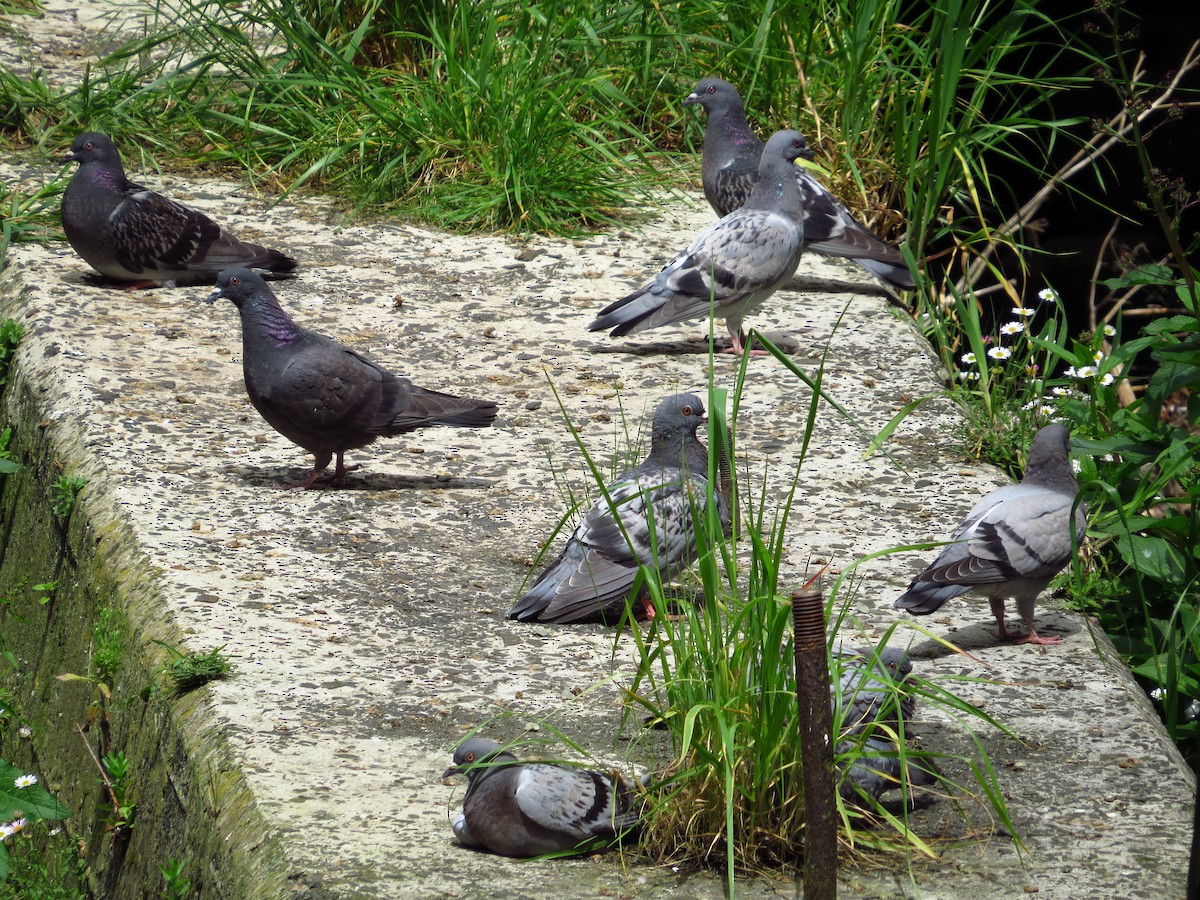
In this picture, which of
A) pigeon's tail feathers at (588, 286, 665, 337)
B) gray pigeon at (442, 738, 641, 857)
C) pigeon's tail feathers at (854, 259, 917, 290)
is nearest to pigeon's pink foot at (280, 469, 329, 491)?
pigeon's tail feathers at (588, 286, 665, 337)

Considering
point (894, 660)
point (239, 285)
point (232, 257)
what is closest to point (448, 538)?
point (239, 285)

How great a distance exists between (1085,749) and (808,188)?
3828 millimetres

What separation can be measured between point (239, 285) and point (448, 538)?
1.23 metres

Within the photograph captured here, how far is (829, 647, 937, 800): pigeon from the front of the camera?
2895mm

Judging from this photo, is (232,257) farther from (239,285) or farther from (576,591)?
(576,591)

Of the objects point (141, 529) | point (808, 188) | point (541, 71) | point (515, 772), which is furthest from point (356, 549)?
point (541, 71)

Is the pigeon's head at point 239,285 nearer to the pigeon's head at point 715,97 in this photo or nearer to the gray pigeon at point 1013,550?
the gray pigeon at point 1013,550

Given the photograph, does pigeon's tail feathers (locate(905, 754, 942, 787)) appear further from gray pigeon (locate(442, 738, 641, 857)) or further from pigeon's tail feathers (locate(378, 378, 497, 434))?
pigeon's tail feathers (locate(378, 378, 497, 434))

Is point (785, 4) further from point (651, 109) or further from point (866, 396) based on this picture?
point (866, 396)

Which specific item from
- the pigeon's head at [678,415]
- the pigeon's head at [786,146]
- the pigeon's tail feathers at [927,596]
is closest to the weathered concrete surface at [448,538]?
the pigeon's tail feathers at [927,596]

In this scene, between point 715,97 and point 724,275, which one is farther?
point 715,97

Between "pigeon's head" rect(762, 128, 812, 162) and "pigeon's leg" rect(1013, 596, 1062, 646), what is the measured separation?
2.91 meters

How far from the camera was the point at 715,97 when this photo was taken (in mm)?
7109

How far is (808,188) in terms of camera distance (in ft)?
22.2
